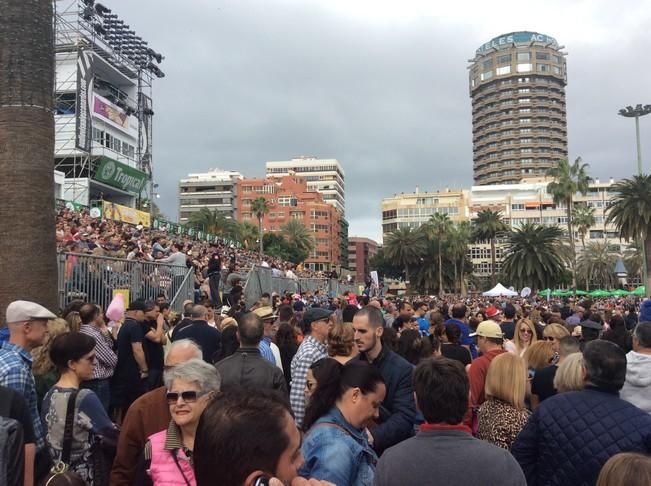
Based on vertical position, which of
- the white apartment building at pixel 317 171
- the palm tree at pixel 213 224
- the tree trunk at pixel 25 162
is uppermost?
the white apartment building at pixel 317 171

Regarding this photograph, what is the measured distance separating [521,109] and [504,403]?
159 meters

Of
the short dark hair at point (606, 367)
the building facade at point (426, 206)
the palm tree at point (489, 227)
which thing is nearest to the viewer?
the short dark hair at point (606, 367)

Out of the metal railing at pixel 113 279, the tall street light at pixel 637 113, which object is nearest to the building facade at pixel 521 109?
the tall street light at pixel 637 113

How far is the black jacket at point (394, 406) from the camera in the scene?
4230 millimetres

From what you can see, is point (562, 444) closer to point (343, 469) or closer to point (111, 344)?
point (343, 469)

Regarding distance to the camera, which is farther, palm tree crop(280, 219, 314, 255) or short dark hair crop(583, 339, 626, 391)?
palm tree crop(280, 219, 314, 255)

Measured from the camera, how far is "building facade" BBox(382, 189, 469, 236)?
434ft

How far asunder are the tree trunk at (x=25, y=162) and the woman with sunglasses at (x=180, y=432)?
15.0ft

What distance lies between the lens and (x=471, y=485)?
2643 millimetres

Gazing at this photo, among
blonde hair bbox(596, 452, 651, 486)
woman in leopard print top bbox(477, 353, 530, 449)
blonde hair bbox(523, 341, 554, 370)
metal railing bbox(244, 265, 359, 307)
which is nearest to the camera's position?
blonde hair bbox(596, 452, 651, 486)

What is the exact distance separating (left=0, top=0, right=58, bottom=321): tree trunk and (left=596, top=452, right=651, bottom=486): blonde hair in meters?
6.57

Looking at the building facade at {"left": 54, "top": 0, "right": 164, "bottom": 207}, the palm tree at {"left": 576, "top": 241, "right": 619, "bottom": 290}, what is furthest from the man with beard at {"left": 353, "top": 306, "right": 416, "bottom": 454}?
the palm tree at {"left": 576, "top": 241, "right": 619, "bottom": 290}

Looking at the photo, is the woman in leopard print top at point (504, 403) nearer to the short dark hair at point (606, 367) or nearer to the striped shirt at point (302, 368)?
the short dark hair at point (606, 367)

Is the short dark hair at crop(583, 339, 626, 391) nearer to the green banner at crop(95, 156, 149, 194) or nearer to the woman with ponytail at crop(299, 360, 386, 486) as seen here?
the woman with ponytail at crop(299, 360, 386, 486)
